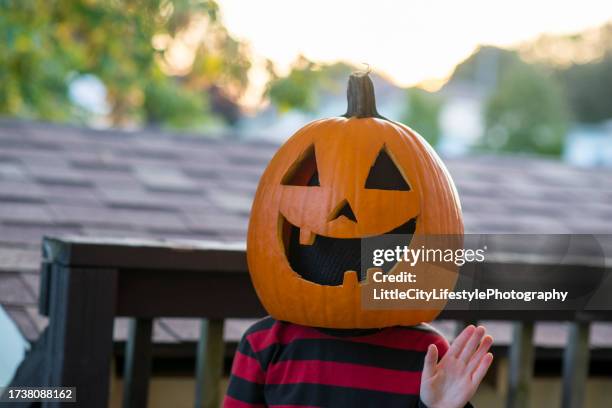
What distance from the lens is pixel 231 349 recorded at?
229 cm

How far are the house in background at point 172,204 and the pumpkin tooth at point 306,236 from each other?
0.83 m

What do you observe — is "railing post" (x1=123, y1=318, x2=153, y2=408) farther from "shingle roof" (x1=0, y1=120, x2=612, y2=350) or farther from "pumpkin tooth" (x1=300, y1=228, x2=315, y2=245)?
"pumpkin tooth" (x1=300, y1=228, x2=315, y2=245)

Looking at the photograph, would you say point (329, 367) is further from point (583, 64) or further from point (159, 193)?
point (583, 64)

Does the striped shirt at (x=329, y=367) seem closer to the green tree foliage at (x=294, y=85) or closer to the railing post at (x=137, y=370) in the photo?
the railing post at (x=137, y=370)

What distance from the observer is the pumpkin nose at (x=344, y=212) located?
1.46m

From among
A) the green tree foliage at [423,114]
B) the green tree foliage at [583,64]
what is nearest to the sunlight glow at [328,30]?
the green tree foliage at [423,114]

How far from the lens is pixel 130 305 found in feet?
5.85

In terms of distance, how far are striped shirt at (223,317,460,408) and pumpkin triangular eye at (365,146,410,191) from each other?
264mm

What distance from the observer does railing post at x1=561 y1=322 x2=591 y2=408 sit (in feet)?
6.88

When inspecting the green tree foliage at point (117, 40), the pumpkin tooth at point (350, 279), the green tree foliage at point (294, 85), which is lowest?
the pumpkin tooth at point (350, 279)

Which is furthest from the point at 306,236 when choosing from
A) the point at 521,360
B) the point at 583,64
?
the point at 583,64

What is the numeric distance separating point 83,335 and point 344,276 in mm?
566

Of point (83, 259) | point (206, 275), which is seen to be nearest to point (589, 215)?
point (206, 275)

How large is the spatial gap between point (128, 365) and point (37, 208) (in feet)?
4.66
